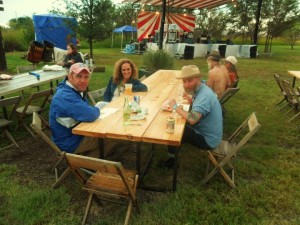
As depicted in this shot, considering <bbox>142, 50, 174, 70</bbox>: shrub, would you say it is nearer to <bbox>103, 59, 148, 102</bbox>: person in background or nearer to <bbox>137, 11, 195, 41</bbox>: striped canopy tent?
<bbox>103, 59, 148, 102</bbox>: person in background

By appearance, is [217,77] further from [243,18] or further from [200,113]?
[243,18]

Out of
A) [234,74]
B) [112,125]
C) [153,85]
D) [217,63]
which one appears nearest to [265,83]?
[234,74]

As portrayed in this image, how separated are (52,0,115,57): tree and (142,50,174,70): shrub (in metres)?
5.76

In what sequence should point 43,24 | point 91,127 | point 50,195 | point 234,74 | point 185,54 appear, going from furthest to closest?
1. point 43,24
2. point 185,54
3. point 234,74
4. point 50,195
5. point 91,127

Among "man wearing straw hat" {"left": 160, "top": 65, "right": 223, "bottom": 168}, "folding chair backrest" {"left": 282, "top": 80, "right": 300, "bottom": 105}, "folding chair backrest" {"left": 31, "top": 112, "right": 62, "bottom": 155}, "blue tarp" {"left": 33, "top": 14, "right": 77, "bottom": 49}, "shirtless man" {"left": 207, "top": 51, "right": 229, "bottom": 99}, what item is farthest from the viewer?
"blue tarp" {"left": 33, "top": 14, "right": 77, "bottom": 49}

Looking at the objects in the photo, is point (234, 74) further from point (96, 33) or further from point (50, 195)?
point (96, 33)

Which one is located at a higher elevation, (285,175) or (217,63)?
(217,63)

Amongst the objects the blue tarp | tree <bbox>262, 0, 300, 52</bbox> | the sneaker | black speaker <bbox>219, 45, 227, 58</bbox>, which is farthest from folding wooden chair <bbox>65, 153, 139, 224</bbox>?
tree <bbox>262, 0, 300, 52</bbox>

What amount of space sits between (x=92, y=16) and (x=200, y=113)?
36.8 ft

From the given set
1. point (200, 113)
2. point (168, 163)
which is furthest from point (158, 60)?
point (200, 113)

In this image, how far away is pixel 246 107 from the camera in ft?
21.5

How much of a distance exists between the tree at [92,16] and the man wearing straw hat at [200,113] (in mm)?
10698

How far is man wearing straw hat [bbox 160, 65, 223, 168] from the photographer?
300cm

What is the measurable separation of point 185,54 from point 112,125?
13.1 metres
